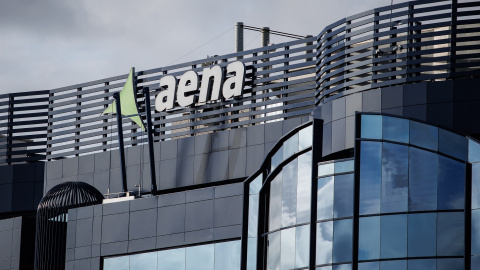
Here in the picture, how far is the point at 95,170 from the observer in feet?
217

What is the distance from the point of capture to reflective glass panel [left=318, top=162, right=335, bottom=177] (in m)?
46.3

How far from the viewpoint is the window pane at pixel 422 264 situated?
43469 mm

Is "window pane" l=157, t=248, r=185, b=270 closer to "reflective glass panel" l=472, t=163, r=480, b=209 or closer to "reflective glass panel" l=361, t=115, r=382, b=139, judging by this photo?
"reflective glass panel" l=361, t=115, r=382, b=139

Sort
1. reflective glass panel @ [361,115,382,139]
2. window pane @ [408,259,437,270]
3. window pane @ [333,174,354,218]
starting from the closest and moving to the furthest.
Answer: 1. window pane @ [408,259,437,270]
2. window pane @ [333,174,354,218]
3. reflective glass panel @ [361,115,382,139]

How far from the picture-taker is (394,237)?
44.2 m

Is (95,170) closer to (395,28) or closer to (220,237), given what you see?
(220,237)

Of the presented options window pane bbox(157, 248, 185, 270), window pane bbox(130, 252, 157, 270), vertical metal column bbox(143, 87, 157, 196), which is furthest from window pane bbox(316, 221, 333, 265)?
vertical metal column bbox(143, 87, 157, 196)

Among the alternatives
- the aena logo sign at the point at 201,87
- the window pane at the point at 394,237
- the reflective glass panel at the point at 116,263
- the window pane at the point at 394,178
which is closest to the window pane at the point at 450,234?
the window pane at the point at 394,237

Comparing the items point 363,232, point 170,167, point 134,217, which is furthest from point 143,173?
point 363,232

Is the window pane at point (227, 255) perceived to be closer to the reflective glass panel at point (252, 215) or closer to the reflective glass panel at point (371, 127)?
the reflective glass panel at point (252, 215)

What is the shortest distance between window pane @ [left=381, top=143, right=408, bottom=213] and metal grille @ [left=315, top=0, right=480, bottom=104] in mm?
6072

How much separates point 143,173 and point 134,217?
6.62 m

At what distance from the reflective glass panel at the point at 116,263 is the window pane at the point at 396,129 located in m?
16.8

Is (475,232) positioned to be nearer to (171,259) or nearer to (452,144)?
(452,144)
